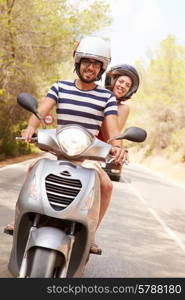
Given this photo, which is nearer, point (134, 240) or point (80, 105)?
point (80, 105)

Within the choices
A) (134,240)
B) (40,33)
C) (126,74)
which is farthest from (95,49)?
(40,33)

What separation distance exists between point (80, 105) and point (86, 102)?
62 millimetres

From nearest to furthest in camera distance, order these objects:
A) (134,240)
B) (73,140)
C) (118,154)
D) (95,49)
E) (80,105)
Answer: (73,140)
(118,154)
(95,49)
(80,105)
(134,240)

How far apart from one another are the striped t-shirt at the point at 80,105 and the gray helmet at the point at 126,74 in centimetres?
133

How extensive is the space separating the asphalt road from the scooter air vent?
1756mm

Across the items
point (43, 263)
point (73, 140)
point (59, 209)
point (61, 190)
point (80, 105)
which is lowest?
point (43, 263)

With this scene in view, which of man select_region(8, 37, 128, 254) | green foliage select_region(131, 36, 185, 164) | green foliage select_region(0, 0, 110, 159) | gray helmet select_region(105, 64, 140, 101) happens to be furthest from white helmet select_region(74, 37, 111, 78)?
green foliage select_region(131, 36, 185, 164)

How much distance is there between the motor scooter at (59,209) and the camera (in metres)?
3.68

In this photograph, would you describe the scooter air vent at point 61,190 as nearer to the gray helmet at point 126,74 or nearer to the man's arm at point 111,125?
the man's arm at point 111,125

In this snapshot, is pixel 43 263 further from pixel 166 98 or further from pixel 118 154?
pixel 166 98

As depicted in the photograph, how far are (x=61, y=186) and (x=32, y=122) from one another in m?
0.94

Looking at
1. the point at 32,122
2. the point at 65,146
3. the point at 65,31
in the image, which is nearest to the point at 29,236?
the point at 65,146

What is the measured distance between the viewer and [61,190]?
150 inches

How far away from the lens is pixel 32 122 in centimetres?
456
